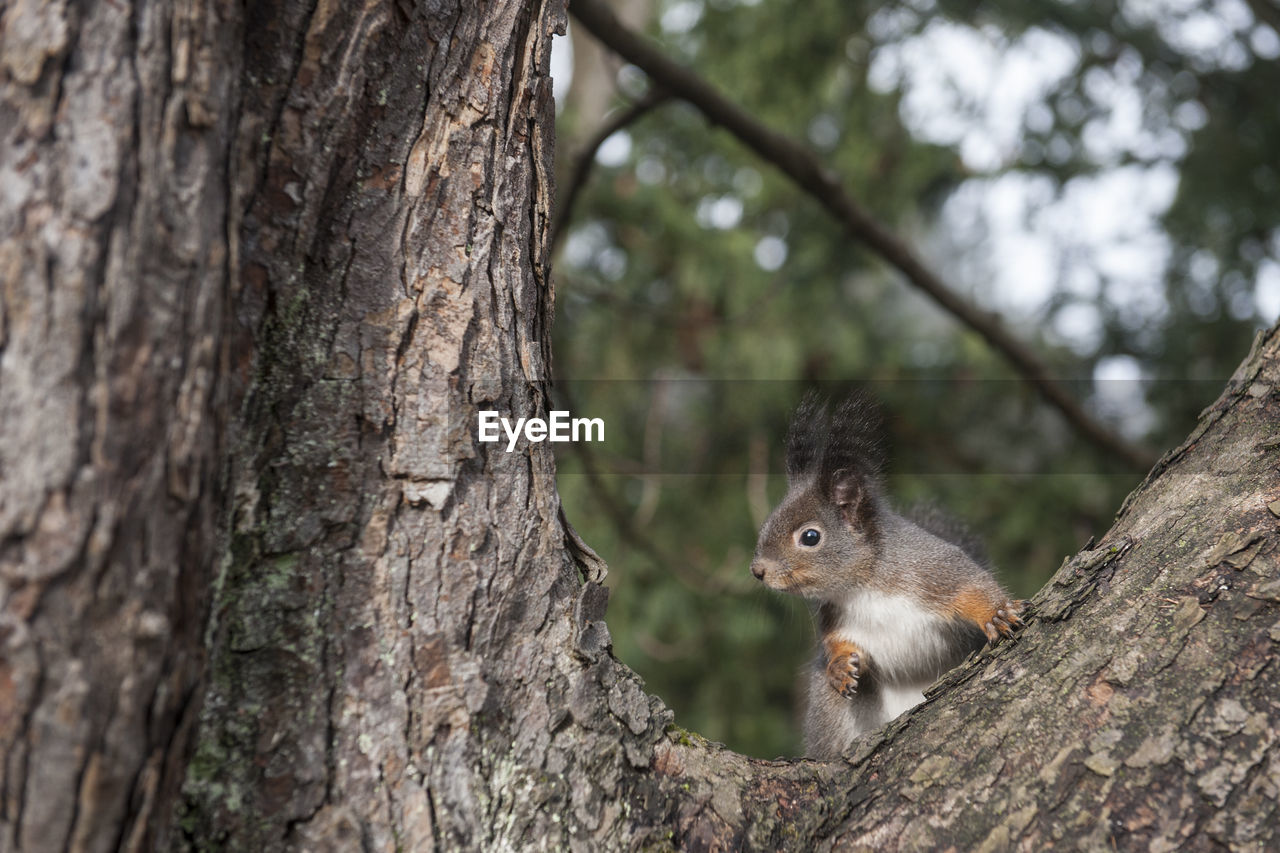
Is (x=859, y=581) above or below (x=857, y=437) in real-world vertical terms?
below

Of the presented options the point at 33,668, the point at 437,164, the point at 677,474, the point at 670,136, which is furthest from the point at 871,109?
the point at 33,668

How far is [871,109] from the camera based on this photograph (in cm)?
371

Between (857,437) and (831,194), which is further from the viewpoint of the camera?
(831,194)

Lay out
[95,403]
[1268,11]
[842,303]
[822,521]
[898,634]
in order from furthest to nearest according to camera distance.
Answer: [842,303] < [1268,11] < [822,521] < [898,634] < [95,403]

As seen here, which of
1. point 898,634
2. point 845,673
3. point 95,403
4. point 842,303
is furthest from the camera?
point 842,303

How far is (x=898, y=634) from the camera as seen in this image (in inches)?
75.5

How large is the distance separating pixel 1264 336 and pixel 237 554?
4.54 ft

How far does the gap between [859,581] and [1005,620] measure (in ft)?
1.54

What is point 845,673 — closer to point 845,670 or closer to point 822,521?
point 845,670

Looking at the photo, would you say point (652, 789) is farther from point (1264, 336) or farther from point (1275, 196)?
point (1275, 196)

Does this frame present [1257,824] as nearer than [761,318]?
Yes

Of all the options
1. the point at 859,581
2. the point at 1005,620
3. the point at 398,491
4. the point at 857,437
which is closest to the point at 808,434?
the point at 857,437

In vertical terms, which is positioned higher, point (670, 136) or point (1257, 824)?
point (670, 136)

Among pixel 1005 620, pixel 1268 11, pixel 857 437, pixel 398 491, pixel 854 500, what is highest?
pixel 1268 11
